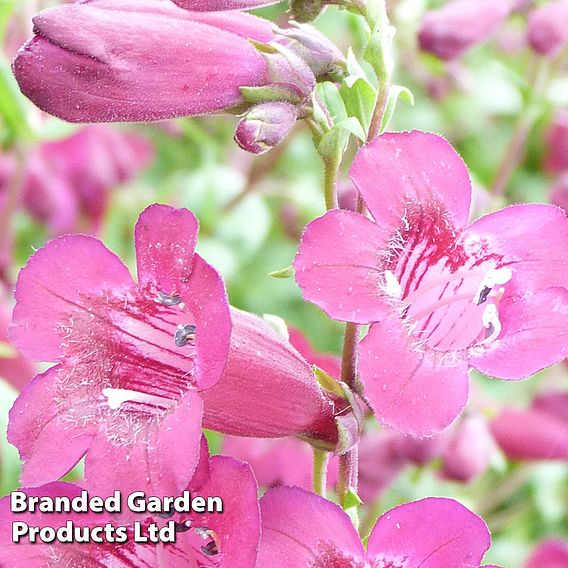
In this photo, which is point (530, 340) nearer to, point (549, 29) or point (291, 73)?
point (291, 73)

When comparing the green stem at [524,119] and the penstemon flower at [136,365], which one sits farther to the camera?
the green stem at [524,119]

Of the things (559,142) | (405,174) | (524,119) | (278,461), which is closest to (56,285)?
(405,174)

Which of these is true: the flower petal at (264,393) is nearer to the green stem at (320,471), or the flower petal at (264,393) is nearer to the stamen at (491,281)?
the green stem at (320,471)

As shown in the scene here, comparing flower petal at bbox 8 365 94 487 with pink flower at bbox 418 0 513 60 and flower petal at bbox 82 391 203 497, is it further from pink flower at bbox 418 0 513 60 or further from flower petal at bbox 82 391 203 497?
pink flower at bbox 418 0 513 60

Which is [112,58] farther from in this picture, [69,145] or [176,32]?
[69,145]

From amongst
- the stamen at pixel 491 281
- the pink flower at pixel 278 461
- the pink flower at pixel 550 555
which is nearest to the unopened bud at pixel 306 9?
the stamen at pixel 491 281

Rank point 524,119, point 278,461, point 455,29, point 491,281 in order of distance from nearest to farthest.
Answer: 1. point 491,281
2. point 278,461
3. point 455,29
4. point 524,119

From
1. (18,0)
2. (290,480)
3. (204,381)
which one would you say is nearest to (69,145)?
(18,0)
